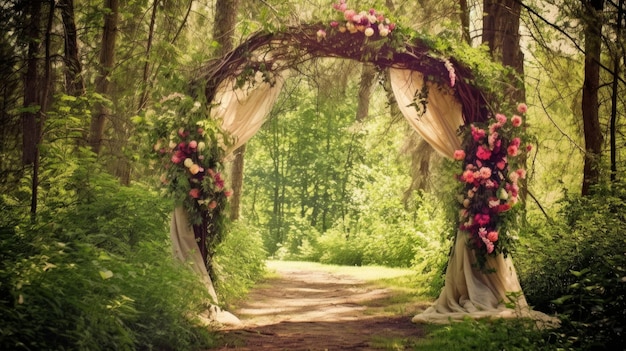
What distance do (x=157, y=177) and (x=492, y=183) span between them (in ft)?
13.9

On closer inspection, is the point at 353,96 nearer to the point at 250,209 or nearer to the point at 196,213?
the point at 250,209

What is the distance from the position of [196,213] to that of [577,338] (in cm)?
474

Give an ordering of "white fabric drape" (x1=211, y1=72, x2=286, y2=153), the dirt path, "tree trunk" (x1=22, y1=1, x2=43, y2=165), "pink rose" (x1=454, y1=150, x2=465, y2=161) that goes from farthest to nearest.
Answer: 1. "white fabric drape" (x1=211, y1=72, x2=286, y2=153)
2. "pink rose" (x1=454, y1=150, x2=465, y2=161)
3. "tree trunk" (x1=22, y1=1, x2=43, y2=165)
4. the dirt path

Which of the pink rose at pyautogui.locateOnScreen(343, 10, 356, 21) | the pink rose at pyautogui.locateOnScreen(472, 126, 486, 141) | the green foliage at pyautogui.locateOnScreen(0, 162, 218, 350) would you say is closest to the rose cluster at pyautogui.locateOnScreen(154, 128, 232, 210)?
the green foliage at pyautogui.locateOnScreen(0, 162, 218, 350)

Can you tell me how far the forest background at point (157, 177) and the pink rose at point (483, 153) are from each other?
586mm

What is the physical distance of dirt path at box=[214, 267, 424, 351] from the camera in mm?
6059

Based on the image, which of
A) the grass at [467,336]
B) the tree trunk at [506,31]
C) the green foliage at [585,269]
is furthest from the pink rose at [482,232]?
the tree trunk at [506,31]

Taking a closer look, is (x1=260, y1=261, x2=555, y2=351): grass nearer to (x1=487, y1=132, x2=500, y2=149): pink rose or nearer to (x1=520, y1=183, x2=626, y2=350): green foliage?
(x1=520, y1=183, x2=626, y2=350): green foliage

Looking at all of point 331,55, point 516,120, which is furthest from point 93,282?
point 516,120

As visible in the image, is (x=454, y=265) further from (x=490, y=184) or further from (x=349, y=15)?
(x=349, y=15)

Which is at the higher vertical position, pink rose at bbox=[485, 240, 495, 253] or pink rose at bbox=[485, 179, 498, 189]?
pink rose at bbox=[485, 179, 498, 189]

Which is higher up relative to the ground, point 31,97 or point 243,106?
point 243,106

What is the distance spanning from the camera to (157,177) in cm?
867

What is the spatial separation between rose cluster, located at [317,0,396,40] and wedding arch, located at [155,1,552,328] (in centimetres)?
1
